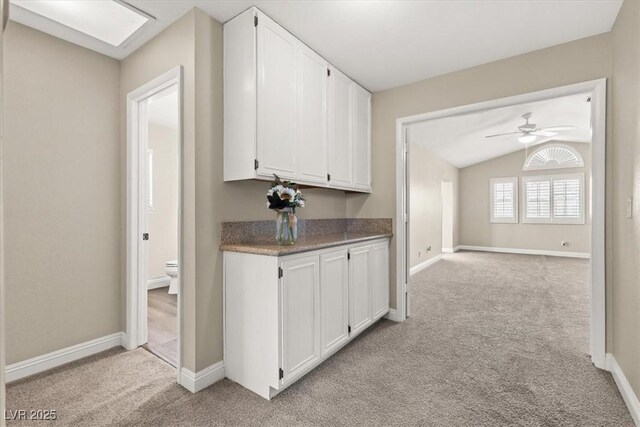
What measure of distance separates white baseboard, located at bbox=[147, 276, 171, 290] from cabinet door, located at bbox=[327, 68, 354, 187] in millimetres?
3186

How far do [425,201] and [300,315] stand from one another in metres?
5.41

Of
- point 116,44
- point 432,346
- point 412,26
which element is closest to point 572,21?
point 412,26

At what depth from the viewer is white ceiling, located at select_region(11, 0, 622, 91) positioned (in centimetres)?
205

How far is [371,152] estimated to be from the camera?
11.4 feet

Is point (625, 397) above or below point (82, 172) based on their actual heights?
below

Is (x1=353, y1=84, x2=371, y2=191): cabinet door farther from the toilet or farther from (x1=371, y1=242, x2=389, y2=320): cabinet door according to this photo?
the toilet

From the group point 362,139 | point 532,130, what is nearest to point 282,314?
point 362,139

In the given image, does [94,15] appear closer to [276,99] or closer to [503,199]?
[276,99]

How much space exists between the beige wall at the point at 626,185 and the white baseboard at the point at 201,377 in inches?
97.8

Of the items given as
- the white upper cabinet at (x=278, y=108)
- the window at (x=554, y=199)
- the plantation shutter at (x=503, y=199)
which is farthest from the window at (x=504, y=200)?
the white upper cabinet at (x=278, y=108)

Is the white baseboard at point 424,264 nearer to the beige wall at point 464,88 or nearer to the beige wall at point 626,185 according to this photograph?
the beige wall at point 464,88

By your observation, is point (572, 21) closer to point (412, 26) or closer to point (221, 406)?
point (412, 26)

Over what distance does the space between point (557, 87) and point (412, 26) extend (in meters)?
1.26

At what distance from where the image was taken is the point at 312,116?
2607 millimetres
